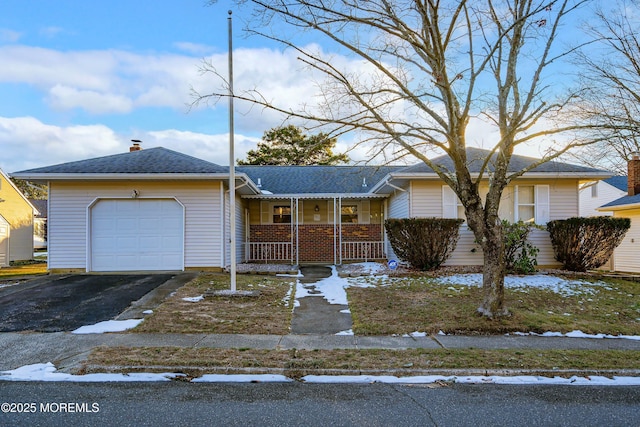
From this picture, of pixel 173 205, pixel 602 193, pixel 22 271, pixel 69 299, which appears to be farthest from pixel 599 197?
pixel 22 271

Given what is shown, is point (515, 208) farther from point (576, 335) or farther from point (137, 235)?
point (137, 235)

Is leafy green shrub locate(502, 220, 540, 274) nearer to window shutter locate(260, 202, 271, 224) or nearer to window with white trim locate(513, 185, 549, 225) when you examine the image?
window with white trim locate(513, 185, 549, 225)

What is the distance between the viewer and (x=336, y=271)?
13.2 meters

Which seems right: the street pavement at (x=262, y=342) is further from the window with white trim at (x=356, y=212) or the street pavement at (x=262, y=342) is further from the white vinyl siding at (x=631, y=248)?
the white vinyl siding at (x=631, y=248)

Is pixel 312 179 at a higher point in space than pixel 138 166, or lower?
higher

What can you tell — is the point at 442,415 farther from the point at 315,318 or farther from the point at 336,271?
the point at 336,271

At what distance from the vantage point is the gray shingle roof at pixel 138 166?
11.6 meters

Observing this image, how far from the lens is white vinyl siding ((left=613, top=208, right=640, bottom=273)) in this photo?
1721 cm

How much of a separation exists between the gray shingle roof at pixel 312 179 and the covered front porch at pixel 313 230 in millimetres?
477

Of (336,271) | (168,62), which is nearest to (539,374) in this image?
(336,271)

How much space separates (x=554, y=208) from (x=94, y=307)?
13.3 meters

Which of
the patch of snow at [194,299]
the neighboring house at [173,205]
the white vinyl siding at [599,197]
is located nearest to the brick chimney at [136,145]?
the neighboring house at [173,205]

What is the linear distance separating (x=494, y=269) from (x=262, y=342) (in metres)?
4.17

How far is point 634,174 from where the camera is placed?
18500 mm
